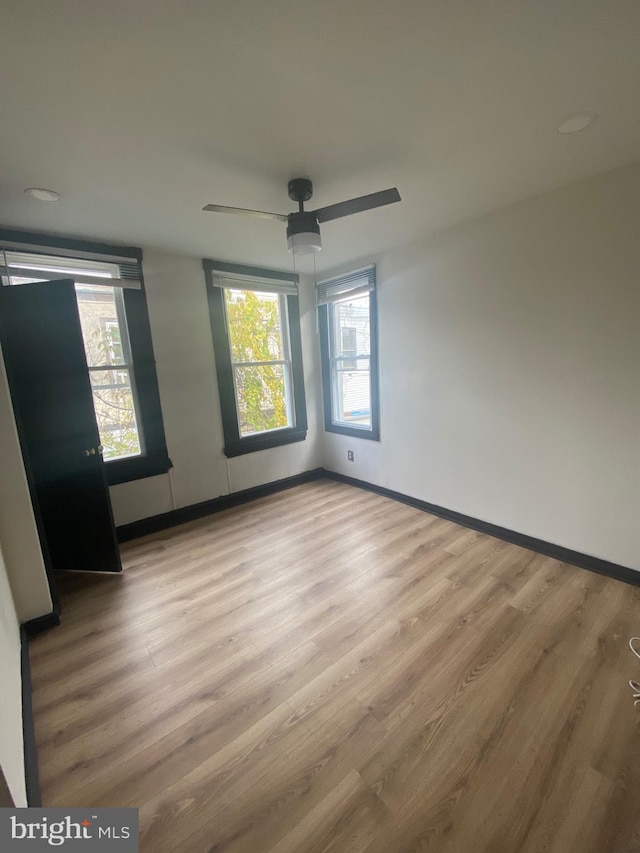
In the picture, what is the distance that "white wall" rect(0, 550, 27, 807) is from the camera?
986mm

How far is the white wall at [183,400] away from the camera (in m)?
2.97

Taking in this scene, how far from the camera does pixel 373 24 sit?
104cm

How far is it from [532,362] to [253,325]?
259cm

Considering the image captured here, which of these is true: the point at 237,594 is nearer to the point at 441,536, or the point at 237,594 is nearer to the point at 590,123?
the point at 441,536

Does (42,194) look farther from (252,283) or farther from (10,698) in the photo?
(10,698)

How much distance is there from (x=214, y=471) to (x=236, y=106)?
9.19ft

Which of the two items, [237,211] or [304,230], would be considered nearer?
[237,211]

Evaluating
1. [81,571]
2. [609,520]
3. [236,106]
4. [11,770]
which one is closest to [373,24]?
[236,106]

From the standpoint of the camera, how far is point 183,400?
3.19 meters

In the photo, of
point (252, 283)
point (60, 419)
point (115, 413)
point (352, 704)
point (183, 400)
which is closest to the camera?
point (352, 704)

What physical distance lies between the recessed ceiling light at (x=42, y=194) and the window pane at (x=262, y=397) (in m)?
1.85

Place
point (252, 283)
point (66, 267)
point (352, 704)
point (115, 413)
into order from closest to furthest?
point (352, 704) < point (66, 267) < point (115, 413) < point (252, 283)

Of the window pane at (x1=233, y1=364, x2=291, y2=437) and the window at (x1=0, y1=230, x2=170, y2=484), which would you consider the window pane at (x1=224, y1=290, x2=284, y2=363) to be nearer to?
the window pane at (x1=233, y1=364, x2=291, y2=437)

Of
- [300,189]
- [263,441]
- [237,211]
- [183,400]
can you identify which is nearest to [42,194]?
[237,211]
